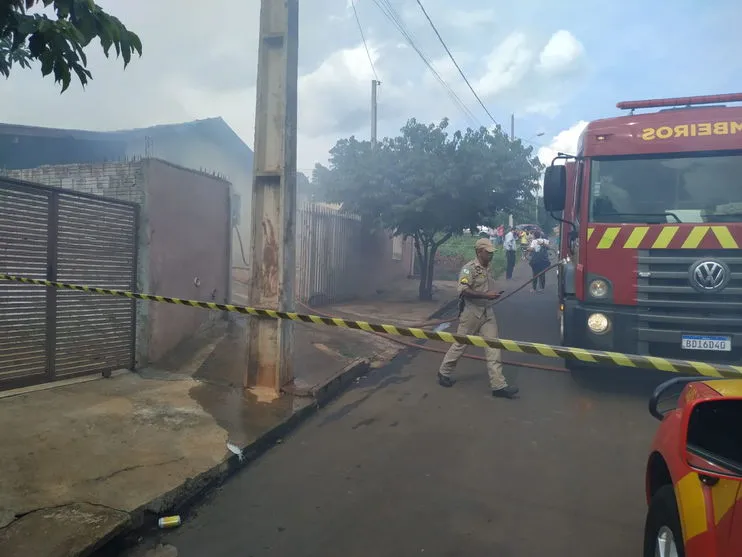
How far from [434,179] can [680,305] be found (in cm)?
749

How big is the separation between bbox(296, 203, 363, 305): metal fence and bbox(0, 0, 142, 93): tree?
937 centimetres

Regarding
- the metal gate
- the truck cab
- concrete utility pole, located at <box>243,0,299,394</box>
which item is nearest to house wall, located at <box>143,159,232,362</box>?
the metal gate

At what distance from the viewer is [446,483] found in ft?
13.6

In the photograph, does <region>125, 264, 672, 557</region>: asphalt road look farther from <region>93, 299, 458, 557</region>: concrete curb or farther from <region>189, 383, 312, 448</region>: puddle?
<region>189, 383, 312, 448</region>: puddle

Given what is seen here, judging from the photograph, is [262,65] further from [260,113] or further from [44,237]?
[44,237]

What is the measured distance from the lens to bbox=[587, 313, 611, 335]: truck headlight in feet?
19.5

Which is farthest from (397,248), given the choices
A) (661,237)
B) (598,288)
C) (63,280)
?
(63,280)

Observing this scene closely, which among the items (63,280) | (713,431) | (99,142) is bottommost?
(713,431)

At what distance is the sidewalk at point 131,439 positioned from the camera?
3379 mm

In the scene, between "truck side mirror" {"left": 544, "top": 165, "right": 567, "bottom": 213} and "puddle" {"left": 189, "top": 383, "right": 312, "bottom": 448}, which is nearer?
"puddle" {"left": 189, "top": 383, "right": 312, "bottom": 448}

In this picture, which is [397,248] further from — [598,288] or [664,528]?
[664,528]

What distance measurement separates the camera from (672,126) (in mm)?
6031

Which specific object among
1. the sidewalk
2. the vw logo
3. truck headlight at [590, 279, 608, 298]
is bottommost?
the sidewalk

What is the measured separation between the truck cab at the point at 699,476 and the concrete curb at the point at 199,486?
9.25 feet
